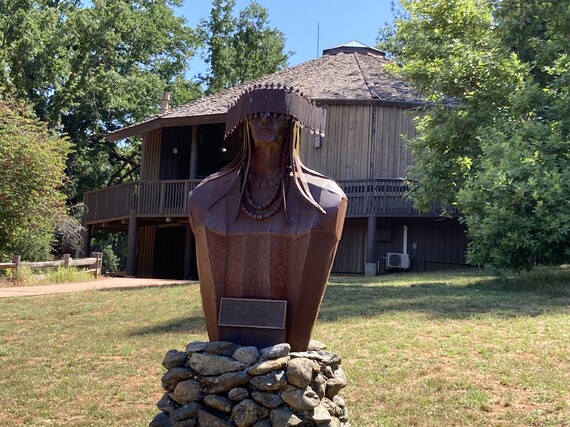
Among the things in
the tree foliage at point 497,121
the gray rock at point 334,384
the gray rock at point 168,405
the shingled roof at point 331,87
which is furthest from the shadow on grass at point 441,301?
the shingled roof at point 331,87

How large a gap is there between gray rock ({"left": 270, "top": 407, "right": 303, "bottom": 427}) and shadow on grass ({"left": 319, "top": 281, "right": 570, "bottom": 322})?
215 inches

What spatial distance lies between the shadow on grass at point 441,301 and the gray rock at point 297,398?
540cm

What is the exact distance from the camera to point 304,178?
237 inches

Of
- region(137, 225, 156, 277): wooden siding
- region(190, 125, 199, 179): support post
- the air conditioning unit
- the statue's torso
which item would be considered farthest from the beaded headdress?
region(137, 225, 156, 277): wooden siding

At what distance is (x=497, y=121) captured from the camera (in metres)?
14.4

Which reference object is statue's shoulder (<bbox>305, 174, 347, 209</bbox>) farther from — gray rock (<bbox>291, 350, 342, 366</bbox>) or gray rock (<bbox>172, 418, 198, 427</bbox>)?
gray rock (<bbox>172, 418, 198, 427</bbox>)

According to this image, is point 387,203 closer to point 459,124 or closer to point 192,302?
point 459,124

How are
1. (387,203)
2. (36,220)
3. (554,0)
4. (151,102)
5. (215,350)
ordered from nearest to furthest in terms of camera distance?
(215,350) → (554,0) → (387,203) → (36,220) → (151,102)

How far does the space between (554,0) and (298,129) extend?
1060cm

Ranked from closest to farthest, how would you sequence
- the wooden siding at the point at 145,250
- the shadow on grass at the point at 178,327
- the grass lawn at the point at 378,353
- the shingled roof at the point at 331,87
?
the grass lawn at the point at 378,353, the shadow on grass at the point at 178,327, the shingled roof at the point at 331,87, the wooden siding at the point at 145,250

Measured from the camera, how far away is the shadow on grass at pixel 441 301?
10.7 m

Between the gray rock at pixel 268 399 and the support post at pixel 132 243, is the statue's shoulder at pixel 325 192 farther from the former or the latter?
the support post at pixel 132 243

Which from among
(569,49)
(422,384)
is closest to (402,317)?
(422,384)

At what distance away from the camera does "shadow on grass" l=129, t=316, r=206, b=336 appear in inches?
421
